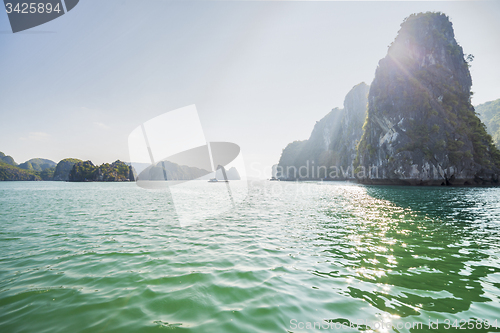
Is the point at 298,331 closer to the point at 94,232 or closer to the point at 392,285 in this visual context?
the point at 392,285

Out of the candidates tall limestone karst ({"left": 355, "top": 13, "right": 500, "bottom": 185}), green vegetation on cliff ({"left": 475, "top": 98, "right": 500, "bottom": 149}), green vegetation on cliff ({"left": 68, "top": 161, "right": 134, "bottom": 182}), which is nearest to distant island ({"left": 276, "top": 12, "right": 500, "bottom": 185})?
tall limestone karst ({"left": 355, "top": 13, "right": 500, "bottom": 185})

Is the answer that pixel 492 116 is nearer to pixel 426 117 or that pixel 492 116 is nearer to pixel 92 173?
pixel 426 117

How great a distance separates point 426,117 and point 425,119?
0.75 metres

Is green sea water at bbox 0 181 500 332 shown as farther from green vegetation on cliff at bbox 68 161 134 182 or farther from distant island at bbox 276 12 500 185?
green vegetation on cliff at bbox 68 161 134 182

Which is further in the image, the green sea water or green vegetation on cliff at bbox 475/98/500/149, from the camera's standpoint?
green vegetation on cliff at bbox 475/98/500/149

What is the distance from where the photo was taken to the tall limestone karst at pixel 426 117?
221 feet

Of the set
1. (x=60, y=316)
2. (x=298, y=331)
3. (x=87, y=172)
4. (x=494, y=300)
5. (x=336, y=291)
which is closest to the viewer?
(x=298, y=331)

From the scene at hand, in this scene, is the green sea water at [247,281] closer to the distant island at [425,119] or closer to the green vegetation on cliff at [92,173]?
the distant island at [425,119]

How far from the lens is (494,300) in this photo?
525 cm

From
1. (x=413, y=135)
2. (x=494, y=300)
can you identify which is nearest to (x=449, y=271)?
(x=494, y=300)

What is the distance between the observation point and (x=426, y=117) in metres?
73.2

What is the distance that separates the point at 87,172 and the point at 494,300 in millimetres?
238467

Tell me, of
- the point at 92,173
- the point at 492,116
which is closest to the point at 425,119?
the point at 492,116

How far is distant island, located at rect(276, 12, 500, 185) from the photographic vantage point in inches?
2655
